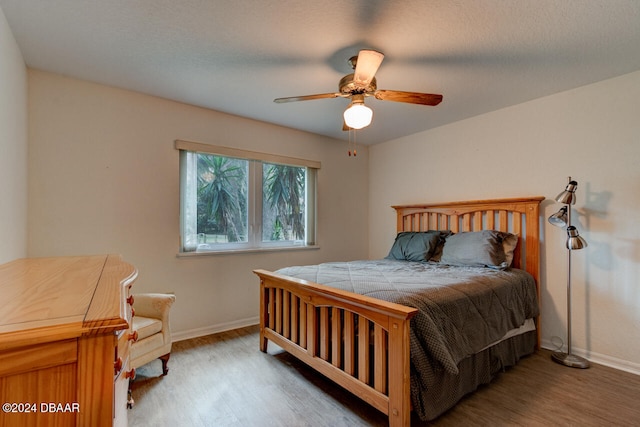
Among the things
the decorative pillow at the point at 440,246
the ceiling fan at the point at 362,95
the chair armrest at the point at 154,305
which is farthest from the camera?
the decorative pillow at the point at 440,246

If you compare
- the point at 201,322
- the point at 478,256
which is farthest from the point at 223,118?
the point at 478,256

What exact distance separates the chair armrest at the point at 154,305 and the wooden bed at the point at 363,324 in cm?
77

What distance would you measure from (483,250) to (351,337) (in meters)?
1.65

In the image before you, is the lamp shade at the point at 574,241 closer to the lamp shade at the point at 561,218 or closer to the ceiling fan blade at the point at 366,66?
the lamp shade at the point at 561,218

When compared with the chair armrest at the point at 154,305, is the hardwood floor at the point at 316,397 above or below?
below

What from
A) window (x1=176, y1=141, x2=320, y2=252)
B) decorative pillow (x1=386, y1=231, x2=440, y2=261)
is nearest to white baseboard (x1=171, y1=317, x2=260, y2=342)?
window (x1=176, y1=141, x2=320, y2=252)

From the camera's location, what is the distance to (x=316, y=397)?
1.96 metres

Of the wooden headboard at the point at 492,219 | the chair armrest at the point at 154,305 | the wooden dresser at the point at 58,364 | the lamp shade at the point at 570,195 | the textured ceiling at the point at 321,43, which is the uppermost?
the textured ceiling at the point at 321,43

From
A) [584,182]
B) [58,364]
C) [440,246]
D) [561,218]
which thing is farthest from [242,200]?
[584,182]

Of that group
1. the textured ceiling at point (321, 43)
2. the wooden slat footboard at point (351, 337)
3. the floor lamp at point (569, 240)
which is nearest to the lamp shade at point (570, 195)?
the floor lamp at point (569, 240)

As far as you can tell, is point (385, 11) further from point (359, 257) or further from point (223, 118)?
point (359, 257)

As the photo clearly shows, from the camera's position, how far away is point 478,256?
2.75 metres

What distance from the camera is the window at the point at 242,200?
10.1ft

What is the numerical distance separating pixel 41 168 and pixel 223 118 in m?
1.60
